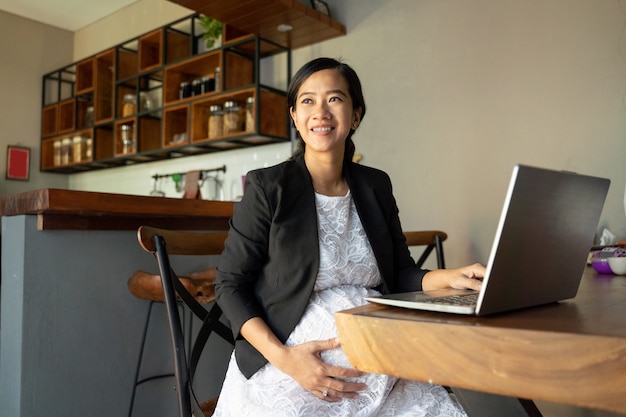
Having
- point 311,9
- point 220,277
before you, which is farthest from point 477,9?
point 220,277

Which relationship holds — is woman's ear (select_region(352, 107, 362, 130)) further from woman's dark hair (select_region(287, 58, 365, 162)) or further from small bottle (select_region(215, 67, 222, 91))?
small bottle (select_region(215, 67, 222, 91))

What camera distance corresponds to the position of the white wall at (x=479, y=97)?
2.28 metres

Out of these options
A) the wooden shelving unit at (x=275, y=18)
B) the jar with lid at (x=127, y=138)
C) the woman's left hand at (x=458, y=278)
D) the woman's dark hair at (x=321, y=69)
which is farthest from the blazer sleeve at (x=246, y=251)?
the jar with lid at (x=127, y=138)

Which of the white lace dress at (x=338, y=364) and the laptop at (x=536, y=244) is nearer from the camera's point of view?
the laptop at (x=536, y=244)

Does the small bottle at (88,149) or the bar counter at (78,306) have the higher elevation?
the small bottle at (88,149)

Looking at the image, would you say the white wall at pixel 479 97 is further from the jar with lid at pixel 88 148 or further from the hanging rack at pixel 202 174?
the jar with lid at pixel 88 148

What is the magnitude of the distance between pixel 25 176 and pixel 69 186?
0.44 m

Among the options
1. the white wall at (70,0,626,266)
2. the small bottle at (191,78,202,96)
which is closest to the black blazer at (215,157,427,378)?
the white wall at (70,0,626,266)

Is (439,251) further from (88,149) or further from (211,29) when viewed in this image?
(88,149)

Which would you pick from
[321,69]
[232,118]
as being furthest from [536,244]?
[232,118]

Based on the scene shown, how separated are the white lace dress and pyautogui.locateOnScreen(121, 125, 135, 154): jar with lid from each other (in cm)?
350

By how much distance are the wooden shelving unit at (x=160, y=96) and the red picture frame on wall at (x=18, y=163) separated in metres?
0.16

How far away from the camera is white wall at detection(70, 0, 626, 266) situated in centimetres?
228

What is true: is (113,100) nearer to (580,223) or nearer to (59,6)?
(59,6)
